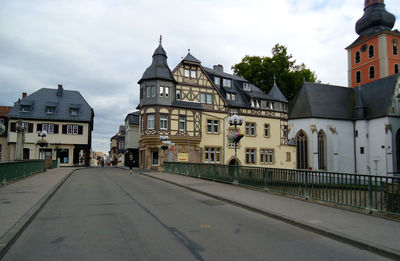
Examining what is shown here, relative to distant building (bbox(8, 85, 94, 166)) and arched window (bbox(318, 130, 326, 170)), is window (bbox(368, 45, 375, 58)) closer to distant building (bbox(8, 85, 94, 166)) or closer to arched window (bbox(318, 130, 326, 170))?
arched window (bbox(318, 130, 326, 170))

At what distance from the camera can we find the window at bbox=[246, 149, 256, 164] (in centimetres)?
3812

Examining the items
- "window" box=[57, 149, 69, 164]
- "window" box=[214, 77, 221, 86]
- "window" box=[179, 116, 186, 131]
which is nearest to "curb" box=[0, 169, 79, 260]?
"window" box=[179, 116, 186, 131]

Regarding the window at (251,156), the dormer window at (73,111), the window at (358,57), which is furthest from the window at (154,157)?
the window at (358,57)

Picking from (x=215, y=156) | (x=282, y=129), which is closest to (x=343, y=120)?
(x=282, y=129)

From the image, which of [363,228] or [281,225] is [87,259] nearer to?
[281,225]

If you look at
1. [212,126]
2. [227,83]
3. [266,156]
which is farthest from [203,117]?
[266,156]

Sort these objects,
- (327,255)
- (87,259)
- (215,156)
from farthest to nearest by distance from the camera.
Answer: (215,156) < (327,255) < (87,259)

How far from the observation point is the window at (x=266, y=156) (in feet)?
129

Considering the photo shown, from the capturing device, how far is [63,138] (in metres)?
40.4

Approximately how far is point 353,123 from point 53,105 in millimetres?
43653

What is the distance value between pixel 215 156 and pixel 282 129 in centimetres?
1185

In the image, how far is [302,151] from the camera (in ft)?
139

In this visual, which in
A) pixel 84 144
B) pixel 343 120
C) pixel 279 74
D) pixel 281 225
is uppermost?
pixel 279 74

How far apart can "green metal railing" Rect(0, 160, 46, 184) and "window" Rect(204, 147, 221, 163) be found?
17.8 metres
